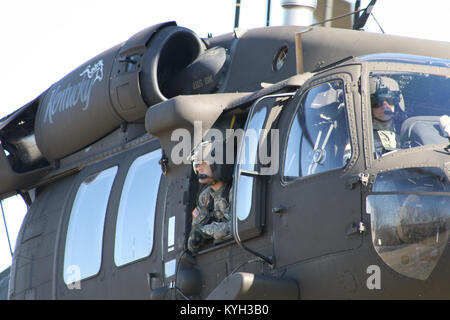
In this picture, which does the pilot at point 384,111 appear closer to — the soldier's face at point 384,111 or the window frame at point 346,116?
the soldier's face at point 384,111

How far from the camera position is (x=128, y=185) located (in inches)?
289

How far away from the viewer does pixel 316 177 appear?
5.26m

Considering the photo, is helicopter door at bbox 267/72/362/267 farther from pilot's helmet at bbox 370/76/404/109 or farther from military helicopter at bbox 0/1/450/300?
pilot's helmet at bbox 370/76/404/109

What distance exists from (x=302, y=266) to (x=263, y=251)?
42 cm

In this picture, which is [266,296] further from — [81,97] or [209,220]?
[81,97]

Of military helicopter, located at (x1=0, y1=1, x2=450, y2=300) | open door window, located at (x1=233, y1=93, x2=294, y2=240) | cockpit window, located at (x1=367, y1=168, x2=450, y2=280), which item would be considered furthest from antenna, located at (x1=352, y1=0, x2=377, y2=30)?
cockpit window, located at (x1=367, y1=168, x2=450, y2=280)

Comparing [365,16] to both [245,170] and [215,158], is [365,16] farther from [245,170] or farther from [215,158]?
[245,170]

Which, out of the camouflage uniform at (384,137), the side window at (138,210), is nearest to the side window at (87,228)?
the side window at (138,210)

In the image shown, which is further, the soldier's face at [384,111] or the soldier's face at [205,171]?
the soldier's face at [205,171]

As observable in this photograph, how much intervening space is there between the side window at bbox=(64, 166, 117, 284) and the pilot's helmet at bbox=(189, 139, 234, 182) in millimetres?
1583

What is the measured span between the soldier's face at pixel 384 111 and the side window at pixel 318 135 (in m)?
0.20

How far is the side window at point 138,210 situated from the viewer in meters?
6.87

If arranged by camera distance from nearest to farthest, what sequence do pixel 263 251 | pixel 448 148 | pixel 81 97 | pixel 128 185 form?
pixel 448 148
pixel 263 251
pixel 128 185
pixel 81 97
